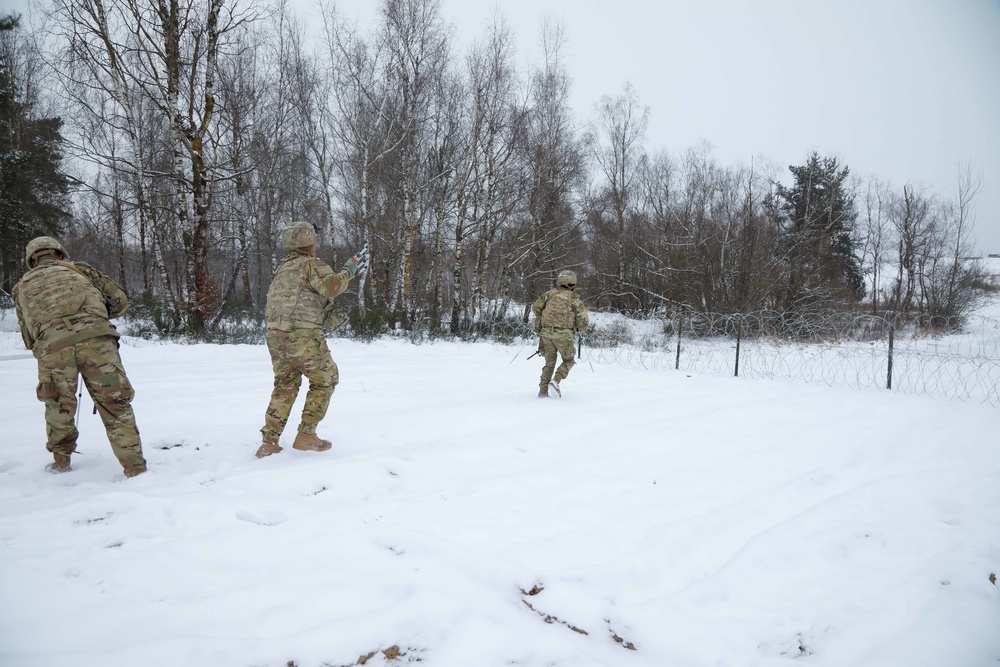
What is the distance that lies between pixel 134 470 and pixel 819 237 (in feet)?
77.5

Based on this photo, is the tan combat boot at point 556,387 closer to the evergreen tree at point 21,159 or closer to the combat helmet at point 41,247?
the combat helmet at point 41,247

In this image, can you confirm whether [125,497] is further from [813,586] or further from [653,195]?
[653,195]

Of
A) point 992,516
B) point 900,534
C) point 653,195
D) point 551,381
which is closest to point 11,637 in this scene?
point 900,534

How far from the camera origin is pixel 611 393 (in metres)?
7.41

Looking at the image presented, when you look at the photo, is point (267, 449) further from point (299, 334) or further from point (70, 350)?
point (70, 350)

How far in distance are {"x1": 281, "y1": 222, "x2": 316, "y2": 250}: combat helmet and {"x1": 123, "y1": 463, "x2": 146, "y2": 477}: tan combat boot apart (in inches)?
76.9

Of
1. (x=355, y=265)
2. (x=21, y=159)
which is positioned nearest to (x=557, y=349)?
(x=355, y=265)

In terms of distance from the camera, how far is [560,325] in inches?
271

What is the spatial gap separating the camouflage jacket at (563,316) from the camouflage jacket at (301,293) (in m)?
3.59

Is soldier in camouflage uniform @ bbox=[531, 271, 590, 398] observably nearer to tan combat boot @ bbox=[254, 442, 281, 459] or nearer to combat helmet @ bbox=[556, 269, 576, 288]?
combat helmet @ bbox=[556, 269, 576, 288]

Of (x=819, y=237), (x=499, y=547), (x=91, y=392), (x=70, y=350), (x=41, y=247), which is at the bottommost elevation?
(x=499, y=547)

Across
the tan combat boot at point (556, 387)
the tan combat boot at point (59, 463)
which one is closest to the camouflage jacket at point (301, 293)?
the tan combat boot at point (59, 463)

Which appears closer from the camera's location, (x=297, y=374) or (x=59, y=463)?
(x=59, y=463)

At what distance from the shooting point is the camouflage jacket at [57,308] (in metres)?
3.24
